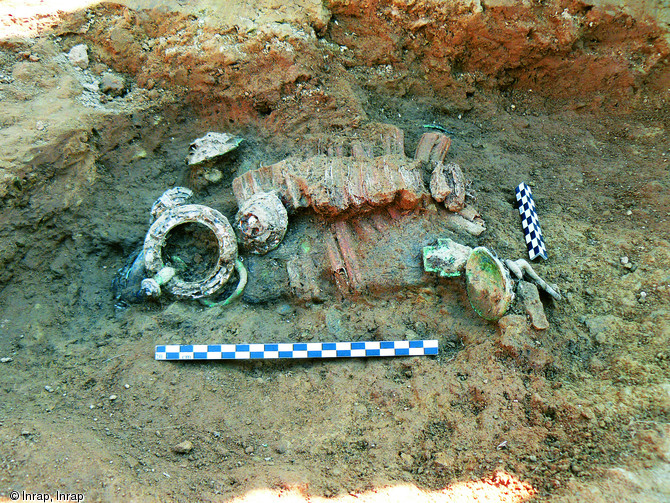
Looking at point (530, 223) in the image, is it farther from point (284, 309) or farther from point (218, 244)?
point (218, 244)

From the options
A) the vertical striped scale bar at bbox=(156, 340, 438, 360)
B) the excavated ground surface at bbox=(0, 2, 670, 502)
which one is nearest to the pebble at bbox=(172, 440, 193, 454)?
the excavated ground surface at bbox=(0, 2, 670, 502)

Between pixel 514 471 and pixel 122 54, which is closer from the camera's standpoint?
pixel 514 471

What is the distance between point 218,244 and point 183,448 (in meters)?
1.60

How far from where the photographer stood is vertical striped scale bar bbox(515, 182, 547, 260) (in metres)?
3.99

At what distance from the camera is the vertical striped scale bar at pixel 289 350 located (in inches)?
142

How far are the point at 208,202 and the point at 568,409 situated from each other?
125 inches

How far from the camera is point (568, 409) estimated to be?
9.62 feet

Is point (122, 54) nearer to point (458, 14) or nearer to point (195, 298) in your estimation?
point (195, 298)

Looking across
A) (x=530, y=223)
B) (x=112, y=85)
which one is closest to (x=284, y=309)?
(x=530, y=223)

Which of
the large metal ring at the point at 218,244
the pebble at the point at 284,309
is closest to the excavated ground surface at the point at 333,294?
the pebble at the point at 284,309

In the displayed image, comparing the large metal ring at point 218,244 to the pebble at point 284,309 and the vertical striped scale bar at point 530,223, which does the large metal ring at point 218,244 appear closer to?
the pebble at point 284,309

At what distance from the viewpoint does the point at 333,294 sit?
398 centimetres

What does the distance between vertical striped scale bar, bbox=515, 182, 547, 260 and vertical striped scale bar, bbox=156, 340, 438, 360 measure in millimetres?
1153

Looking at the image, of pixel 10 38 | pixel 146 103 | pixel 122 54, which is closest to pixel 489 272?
pixel 146 103
